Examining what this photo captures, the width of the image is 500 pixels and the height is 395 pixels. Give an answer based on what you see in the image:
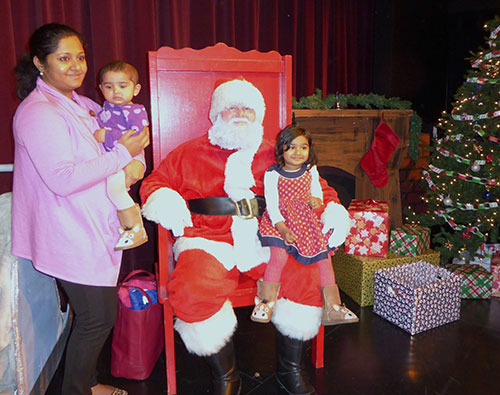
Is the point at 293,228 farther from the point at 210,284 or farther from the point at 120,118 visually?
the point at 120,118

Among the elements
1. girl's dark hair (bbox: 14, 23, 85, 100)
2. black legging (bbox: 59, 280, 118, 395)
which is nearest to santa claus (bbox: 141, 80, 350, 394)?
black legging (bbox: 59, 280, 118, 395)

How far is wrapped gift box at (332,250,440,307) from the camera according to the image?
105 inches

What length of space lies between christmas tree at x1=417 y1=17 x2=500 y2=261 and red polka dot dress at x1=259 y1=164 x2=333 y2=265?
1.56m

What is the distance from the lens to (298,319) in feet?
5.65

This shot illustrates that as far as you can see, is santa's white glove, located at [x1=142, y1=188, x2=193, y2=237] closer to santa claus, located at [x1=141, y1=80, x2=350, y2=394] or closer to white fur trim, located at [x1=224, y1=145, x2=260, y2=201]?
santa claus, located at [x1=141, y1=80, x2=350, y2=394]

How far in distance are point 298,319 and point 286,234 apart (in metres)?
0.37

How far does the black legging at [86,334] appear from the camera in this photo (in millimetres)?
1516

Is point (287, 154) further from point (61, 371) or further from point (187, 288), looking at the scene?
point (61, 371)

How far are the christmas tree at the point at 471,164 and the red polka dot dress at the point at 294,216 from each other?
1.56 metres

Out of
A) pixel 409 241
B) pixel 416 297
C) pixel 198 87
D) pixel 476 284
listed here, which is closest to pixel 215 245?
pixel 198 87

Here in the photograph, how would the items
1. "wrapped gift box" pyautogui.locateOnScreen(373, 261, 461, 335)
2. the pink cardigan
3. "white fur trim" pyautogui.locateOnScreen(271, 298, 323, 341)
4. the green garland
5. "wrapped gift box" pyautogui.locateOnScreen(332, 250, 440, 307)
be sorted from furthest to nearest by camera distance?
1. the green garland
2. "wrapped gift box" pyautogui.locateOnScreen(332, 250, 440, 307)
3. "wrapped gift box" pyautogui.locateOnScreen(373, 261, 461, 335)
4. "white fur trim" pyautogui.locateOnScreen(271, 298, 323, 341)
5. the pink cardigan

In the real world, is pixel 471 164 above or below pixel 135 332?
above

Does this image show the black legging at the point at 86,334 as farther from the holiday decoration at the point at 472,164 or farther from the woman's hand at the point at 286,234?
the holiday decoration at the point at 472,164

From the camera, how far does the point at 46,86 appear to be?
1453 mm
